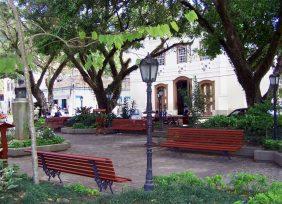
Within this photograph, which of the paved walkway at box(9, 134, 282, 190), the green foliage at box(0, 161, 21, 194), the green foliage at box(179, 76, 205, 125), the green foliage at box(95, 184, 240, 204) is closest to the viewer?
the green foliage at box(95, 184, 240, 204)

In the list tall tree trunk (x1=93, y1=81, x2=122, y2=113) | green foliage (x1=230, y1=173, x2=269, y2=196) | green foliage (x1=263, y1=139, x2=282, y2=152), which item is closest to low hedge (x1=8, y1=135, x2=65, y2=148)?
green foliage (x1=263, y1=139, x2=282, y2=152)

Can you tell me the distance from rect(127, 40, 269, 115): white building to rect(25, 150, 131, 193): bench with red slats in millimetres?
28204

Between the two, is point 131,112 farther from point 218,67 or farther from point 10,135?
point 218,67

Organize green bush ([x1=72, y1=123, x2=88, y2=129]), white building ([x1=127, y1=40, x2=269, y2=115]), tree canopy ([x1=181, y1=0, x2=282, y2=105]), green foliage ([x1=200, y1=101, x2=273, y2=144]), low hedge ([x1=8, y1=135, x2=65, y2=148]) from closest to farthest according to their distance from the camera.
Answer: green foliage ([x1=200, y1=101, x2=273, y2=144]), low hedge ([x1=8, y1=135, x2=65, y2=148]), tree canopy ([x1=181, y1=0, x2=282, y2=105]), green bush ([x1=72, y1=123, x2=88, y2=129]), white building ([x1=127, y1=40, x2=269, y2=115])

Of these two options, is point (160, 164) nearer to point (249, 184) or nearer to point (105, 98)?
point (249, 184)

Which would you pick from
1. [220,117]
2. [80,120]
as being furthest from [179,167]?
[80,120]

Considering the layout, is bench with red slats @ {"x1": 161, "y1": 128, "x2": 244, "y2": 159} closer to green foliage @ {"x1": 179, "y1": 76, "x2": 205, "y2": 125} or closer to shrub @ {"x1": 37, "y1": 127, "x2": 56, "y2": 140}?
green foliage @ {"x1": 179, "y1": 76, "x2": 205, "y2": 125}

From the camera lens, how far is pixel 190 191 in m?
7.13

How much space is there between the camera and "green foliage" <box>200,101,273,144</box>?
14.2m

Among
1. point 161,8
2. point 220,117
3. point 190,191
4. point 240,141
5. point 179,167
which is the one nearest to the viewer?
point 190,191

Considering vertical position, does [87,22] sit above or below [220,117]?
above

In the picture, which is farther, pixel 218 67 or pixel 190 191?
pixel 218 67

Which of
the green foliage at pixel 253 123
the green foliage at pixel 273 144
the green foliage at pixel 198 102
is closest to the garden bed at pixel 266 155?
the green foliage at pixel 273 144

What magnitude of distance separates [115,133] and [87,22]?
22.3 feet
